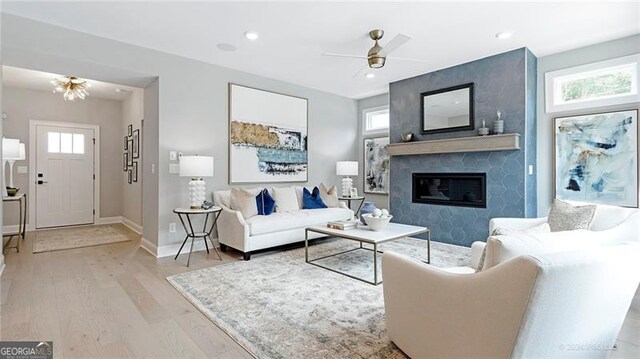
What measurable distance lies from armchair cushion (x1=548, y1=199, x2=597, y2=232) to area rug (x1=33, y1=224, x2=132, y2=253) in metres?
5.66

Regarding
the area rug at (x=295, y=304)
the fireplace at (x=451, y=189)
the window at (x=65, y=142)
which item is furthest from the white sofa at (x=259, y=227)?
the window at (x=65, y=142)

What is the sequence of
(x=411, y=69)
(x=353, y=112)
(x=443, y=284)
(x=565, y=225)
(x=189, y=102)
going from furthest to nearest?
(x=353, y=112) < (x=411, y=69) < (x=189, y=102) < (x=565, y=225) < (x=443, y=284)

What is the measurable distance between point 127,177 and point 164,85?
336 centimetres

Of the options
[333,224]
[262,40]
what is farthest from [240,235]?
[262,40]

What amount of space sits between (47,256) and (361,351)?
431 cm

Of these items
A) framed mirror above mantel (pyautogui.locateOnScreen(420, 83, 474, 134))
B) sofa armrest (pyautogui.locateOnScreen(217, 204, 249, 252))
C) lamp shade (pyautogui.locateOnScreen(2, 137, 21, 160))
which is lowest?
sofa armrest (pyautogui.locateOnScreen(217, 204, 249, 252))

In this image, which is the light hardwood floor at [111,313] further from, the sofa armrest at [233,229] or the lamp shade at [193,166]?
the lamp shade at [193,166]

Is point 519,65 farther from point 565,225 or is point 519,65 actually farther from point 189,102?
point 189,102

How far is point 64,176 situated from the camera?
6.31 m

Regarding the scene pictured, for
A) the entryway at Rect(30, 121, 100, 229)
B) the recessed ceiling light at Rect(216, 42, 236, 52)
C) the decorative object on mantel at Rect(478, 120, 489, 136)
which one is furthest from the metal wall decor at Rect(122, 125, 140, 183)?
the decorative object on mantel at Rect(478, 120, 489, 136)

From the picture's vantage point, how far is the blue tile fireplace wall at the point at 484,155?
4.10 metres

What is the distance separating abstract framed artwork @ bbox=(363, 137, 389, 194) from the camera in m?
6.23

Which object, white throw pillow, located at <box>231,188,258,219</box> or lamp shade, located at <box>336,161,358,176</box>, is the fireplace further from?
white throw pillow, located at <box>231,188,258,219</box>

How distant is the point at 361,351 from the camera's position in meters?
1.87
